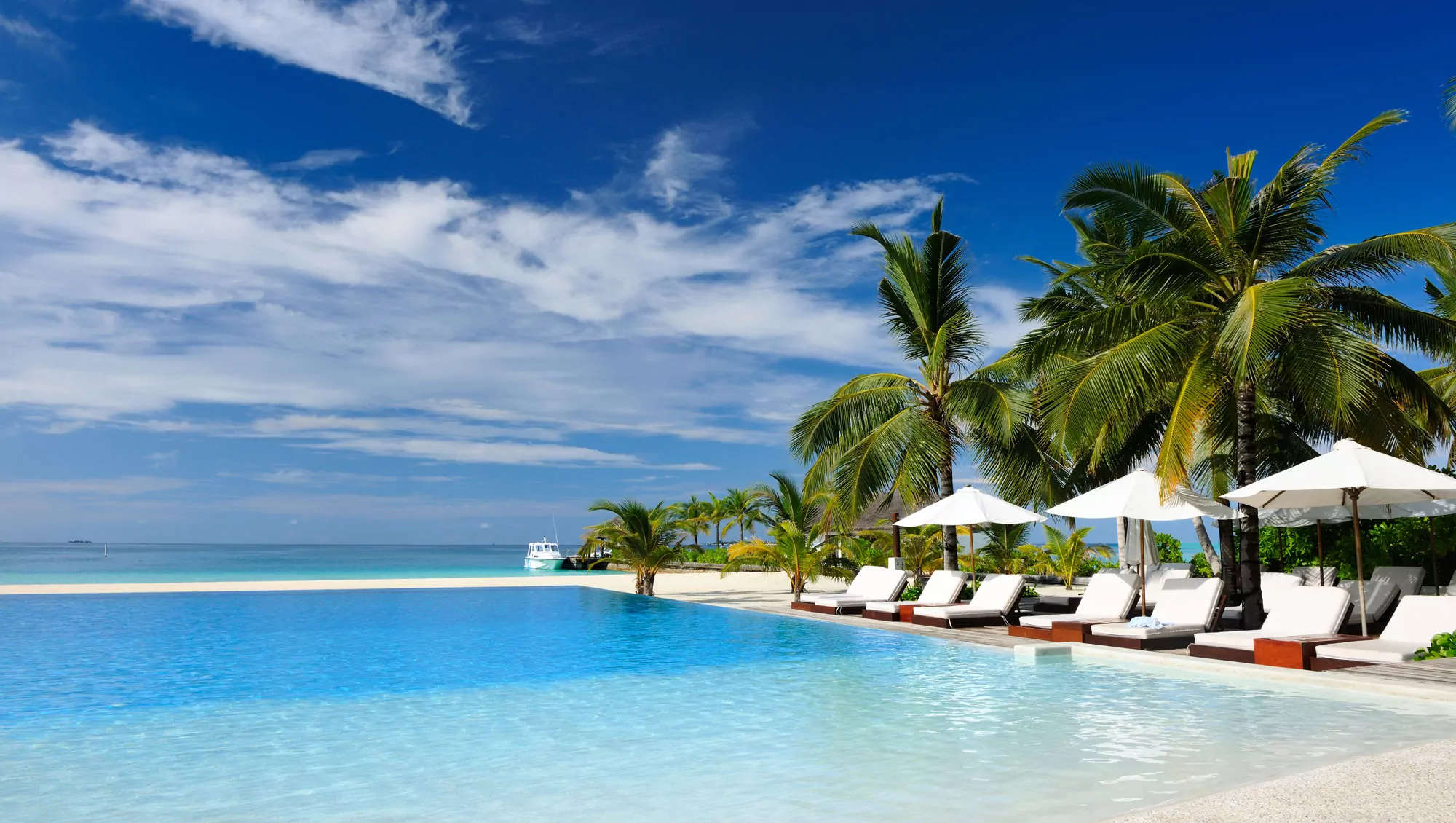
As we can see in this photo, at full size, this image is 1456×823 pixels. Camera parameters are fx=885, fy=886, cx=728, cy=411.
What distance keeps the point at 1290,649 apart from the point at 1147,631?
1.68 m

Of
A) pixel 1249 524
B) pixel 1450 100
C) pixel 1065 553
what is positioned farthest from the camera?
pixel 1065 553

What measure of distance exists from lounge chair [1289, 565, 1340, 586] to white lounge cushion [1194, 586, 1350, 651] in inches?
190

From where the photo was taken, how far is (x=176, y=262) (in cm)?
2553

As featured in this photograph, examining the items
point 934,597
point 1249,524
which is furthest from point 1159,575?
point 934,597

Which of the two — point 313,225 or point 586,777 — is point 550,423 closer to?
point 313,225

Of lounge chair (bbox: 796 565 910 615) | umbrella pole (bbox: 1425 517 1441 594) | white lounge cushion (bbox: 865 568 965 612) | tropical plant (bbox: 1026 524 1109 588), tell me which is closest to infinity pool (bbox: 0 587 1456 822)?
white lounge cushion (bbox: 865 568 965 612)

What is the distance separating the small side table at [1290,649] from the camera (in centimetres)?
823

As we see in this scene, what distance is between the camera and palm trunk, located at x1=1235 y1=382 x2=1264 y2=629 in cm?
1095

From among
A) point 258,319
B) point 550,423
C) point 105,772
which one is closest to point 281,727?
point 105,772

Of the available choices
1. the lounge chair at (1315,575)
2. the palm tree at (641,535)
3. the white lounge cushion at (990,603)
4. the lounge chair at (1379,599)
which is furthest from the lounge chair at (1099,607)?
the palm tree at (641,535)

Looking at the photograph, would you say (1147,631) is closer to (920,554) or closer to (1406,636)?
(1406,636)

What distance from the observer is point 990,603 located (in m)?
12.9

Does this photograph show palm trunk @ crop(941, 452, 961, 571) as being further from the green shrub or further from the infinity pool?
the green shrub

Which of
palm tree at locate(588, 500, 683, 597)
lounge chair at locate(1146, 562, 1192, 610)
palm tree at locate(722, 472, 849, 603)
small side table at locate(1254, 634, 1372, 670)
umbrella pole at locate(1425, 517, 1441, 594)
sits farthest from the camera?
palm tree at locate(588, 500, 683, 597)
